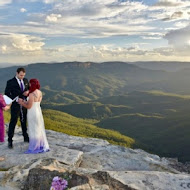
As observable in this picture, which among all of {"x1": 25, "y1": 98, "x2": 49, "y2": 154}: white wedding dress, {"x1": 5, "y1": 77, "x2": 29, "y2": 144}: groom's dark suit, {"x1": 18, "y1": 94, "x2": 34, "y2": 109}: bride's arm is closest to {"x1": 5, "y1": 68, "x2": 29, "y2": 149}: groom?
{"x1": 5, "y1": 77, "x2": 29, "y2": 144}: groom's dark suit

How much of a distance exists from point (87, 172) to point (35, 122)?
642cm

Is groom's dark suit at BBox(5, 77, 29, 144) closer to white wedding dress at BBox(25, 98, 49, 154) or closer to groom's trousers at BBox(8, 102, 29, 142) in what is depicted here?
groom's trousers at BBox(8, 102, 29, 142)

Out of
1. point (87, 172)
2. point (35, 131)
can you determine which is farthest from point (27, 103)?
point (87, 172)

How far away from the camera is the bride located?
614 inches

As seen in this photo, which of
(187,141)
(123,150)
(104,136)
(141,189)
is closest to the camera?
(141,189)

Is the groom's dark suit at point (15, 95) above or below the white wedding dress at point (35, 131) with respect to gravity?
above

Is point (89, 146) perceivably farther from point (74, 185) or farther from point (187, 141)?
point (187, 141)

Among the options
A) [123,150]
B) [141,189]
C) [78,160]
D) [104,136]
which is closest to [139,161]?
[123,150]

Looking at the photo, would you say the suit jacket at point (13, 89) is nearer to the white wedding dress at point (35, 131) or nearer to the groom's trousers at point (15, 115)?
the groom's trousers at point (15, 115)

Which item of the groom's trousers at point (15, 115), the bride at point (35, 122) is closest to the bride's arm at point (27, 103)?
the bride at point (35, 122)

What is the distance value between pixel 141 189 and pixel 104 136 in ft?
554

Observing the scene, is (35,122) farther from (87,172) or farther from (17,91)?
(87,172)

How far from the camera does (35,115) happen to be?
1612cm

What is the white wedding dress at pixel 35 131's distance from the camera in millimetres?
15969
